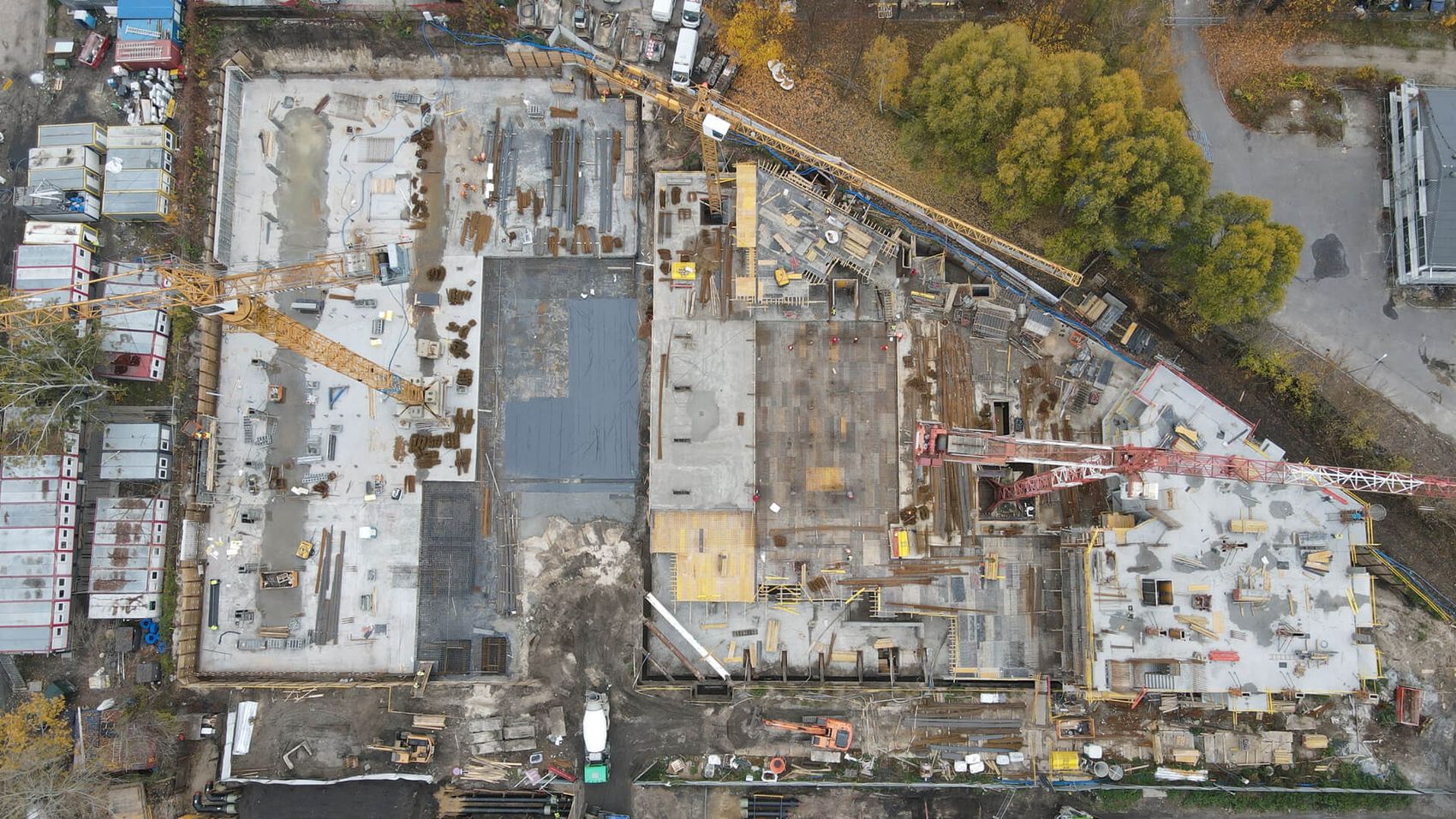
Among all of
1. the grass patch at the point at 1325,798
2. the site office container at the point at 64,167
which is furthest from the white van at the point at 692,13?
the grass patch at the point at 1325,798

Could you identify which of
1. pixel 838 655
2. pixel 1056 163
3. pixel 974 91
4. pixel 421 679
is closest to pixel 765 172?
pixel 974 91

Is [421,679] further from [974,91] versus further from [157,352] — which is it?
[974,91]

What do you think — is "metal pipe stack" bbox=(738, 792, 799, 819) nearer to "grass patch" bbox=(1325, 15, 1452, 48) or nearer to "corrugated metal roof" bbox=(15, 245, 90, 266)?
"corrugated metal roof" bbox=(15, 245, 90, 266)

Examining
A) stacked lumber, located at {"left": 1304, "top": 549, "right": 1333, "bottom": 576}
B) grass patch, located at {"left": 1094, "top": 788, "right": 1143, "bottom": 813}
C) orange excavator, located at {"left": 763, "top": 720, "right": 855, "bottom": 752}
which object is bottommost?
grass patch, located at {"left": 1094, "top": 788, "right": 1143, "bottom": 813}

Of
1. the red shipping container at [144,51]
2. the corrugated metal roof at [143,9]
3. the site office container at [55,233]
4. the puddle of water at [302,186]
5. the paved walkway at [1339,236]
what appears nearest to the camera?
the paved walkway at [1339,236]

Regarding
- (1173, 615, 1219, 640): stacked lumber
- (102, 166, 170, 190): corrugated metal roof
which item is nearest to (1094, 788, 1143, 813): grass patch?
(1173, 615, 1219, 640): stacked lumber

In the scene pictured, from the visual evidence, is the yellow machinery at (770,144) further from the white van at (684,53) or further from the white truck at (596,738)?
the white truck at (596,738)
